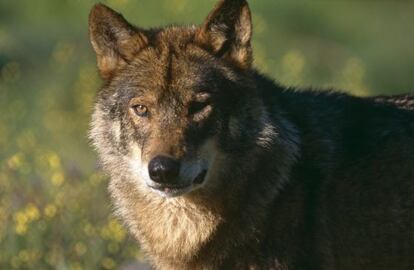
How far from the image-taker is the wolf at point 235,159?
6105 millimetres

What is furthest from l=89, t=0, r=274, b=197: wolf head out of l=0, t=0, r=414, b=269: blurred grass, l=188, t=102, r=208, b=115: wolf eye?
l=0, t=0, r=414, b=269: blurred grass

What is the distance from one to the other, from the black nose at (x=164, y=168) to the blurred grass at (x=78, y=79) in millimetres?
1889

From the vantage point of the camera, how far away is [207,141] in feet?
20.0

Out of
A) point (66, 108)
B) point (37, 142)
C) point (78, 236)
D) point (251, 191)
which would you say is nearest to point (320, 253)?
point (251, 191)

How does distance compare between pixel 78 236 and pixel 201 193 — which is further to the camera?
pixel 78 236

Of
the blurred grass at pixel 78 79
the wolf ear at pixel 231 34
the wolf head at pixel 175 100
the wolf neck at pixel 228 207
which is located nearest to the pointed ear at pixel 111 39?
the wolf head at pixel 175 100

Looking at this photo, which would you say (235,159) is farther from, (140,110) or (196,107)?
(140,110)

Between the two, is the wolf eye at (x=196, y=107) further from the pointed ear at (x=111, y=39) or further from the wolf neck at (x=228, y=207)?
the pointed ear at (x=111, y=39)

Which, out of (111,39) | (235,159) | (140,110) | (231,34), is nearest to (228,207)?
(235,159)

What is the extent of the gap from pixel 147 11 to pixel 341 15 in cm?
362

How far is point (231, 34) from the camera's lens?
6340 mm

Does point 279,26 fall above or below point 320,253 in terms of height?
above

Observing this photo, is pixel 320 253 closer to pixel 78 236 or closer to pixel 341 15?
pixel 78 236

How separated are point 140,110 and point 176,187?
1.62ft
